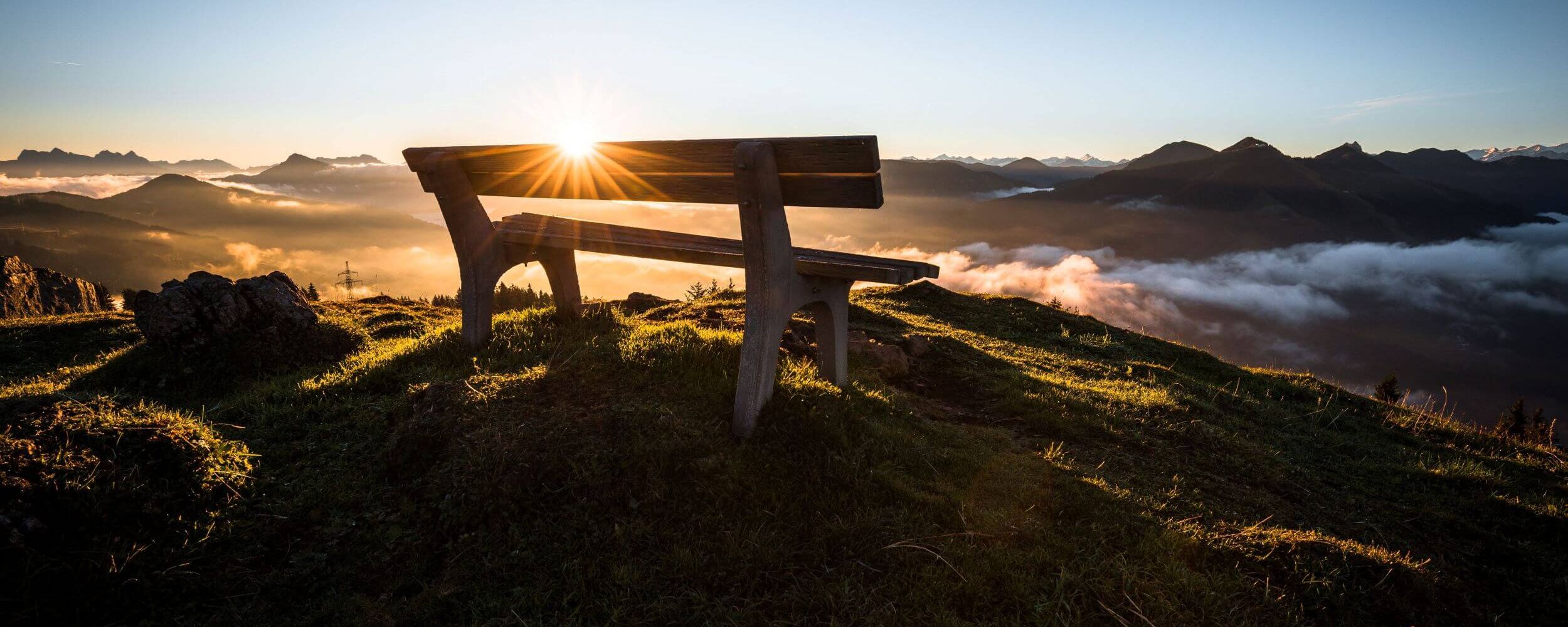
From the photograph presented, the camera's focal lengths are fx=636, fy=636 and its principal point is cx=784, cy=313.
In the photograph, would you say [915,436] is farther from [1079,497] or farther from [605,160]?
[605,160]

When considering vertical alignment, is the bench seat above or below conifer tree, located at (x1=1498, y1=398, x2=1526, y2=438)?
above

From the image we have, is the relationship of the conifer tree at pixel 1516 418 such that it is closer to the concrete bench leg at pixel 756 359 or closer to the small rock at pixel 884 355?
the small rock at pixel 884 355

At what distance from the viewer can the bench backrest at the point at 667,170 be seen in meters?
3.46

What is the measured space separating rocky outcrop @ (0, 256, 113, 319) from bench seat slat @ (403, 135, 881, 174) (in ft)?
45.3

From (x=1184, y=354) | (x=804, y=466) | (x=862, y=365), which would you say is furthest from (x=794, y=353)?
(x=1184, y=354)

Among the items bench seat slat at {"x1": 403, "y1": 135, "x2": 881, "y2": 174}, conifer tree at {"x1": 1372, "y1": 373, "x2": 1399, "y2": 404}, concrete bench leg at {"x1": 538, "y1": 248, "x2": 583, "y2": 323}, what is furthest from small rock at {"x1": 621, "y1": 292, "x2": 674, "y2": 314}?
conifer tree at {"x1": 1372, "y1": 373, "x2": 1399, "y2": 404}

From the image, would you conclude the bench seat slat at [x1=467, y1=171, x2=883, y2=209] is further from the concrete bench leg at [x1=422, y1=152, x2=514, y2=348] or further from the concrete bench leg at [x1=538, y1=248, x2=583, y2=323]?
the concrete bench leg at [x1=538, y1=248, x2=583, y2=323]

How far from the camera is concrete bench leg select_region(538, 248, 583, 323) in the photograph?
6.08 m

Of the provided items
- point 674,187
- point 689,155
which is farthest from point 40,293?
point 689,155

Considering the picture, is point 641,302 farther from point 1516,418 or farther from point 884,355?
point 1516,418

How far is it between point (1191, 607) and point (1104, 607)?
0.45 meters

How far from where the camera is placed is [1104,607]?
2908 mm

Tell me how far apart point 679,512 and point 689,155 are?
2067mm

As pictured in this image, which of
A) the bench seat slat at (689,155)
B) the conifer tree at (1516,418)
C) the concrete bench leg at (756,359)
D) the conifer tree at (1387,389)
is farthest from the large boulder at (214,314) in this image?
the conifer tree at (1516,418)
